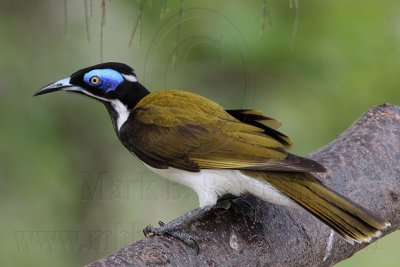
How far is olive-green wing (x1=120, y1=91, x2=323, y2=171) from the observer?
174 inches

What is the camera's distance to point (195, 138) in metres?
4.59

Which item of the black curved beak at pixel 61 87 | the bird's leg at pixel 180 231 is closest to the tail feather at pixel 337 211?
the bird's leg at pixel 180 231

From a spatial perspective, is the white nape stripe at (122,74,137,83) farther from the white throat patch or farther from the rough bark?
the rough bark

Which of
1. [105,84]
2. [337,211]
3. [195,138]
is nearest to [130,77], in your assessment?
[105,84]

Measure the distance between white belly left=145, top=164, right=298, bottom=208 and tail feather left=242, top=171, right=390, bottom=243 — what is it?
13cm

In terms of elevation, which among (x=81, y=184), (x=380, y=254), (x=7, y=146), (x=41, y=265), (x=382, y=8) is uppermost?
(x=382, y=8)

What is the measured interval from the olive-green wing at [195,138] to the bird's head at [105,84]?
0.12 meters

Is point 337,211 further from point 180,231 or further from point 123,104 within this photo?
point 123,104

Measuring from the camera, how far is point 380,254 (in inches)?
295

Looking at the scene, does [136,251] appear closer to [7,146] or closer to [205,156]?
[205,156]

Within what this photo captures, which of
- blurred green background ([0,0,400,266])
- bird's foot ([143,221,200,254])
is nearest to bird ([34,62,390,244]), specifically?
bird's foot ([143,221,200,254])

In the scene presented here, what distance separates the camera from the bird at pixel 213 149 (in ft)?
→ 13.7

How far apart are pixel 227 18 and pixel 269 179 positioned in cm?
161

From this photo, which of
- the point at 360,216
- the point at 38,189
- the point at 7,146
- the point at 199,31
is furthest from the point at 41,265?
the point at 360,216
